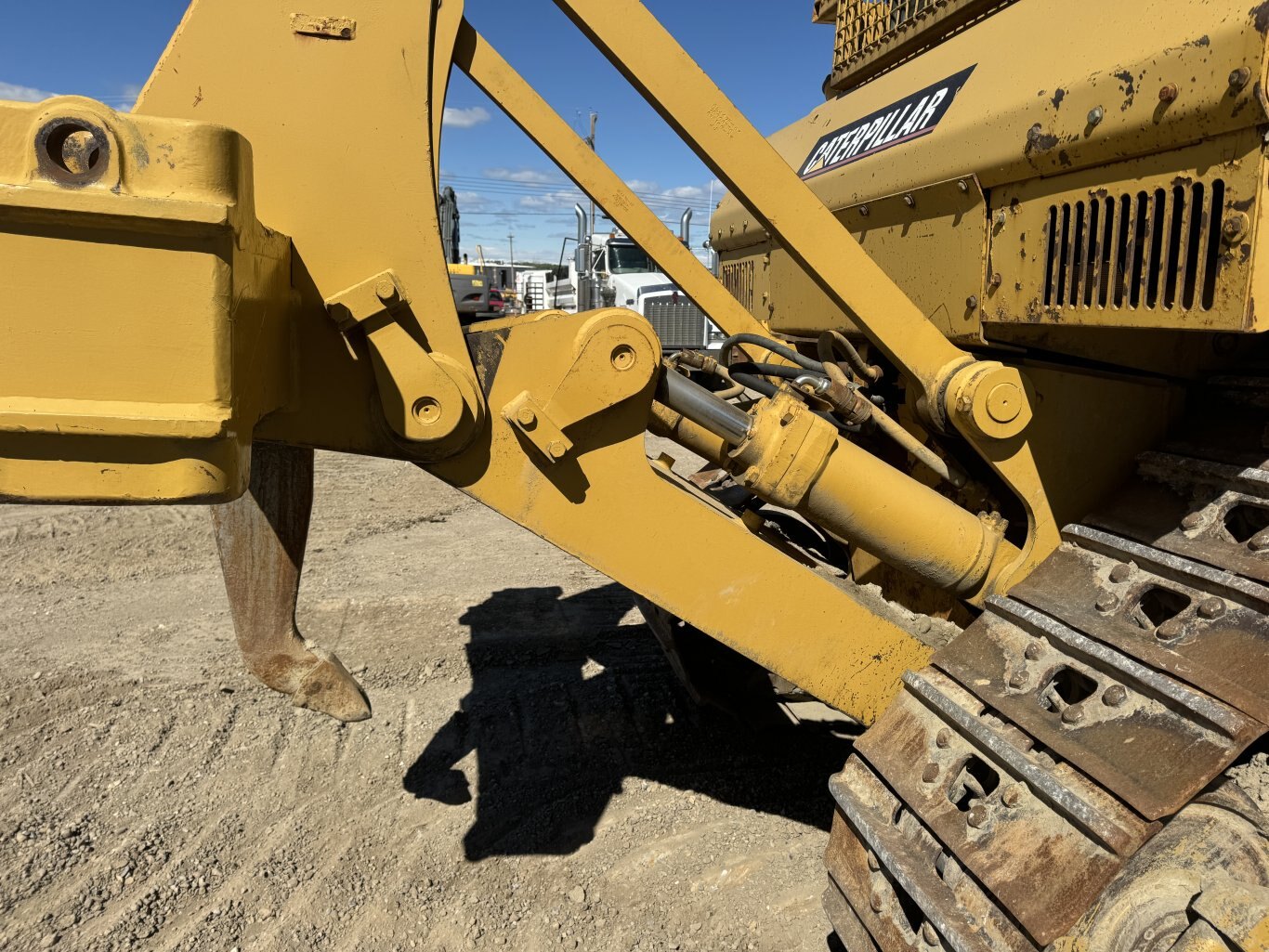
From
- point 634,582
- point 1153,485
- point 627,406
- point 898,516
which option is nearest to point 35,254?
point 627,406

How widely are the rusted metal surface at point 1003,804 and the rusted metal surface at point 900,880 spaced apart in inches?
1.5

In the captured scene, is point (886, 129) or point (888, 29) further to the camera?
point (888, 29)

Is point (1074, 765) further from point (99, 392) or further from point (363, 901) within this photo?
point (363, 901)

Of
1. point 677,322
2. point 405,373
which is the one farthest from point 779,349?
point 677,322

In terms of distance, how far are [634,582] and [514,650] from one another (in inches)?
86.1

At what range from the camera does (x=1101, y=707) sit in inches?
60.6

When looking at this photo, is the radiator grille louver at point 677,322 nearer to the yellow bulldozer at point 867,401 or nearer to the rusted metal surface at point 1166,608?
the yellow bulldozer at point 867,401

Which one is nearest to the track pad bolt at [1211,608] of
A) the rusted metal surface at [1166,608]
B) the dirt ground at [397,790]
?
the rusted metal surface at [1166,608]

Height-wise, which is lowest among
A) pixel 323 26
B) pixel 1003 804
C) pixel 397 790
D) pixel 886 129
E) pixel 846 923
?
pixel 397 790

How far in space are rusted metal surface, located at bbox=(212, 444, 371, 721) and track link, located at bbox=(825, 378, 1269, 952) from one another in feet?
4.50

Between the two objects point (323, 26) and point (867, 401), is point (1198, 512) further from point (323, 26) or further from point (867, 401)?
point (323, 26)

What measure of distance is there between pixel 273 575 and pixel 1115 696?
1922 millimetres

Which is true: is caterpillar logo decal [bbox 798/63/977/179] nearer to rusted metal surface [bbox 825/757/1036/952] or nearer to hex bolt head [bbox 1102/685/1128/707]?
hex bolt head [bbox 1102/685/1128/707]

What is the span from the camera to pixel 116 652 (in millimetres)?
3699
